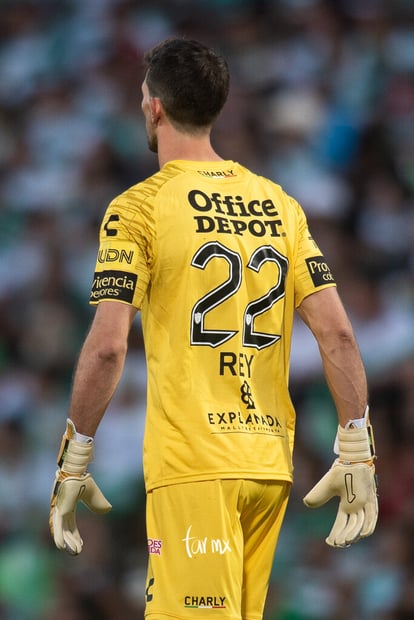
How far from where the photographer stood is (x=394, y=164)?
29.7ft

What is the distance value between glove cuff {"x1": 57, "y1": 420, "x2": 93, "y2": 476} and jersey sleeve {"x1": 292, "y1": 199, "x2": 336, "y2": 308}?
0.90 metres

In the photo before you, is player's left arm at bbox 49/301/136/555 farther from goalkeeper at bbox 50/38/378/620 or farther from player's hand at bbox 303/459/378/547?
player's hand at bbox 303/459/378/547

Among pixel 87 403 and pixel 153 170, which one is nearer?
pixel 87 403

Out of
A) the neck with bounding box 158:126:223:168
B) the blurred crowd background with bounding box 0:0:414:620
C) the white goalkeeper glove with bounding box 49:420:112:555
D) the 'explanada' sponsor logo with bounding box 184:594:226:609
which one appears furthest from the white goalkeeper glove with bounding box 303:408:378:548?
the blurred crowd background with bounding box 0:0:414:620

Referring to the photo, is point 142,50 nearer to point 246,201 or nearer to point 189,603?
point 246,201

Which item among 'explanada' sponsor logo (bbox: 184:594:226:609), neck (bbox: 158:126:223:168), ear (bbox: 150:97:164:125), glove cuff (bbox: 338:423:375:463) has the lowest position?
'explanada' sponsor logo (bbox: 184:594:226:609)

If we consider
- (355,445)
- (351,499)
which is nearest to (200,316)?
(355,445)

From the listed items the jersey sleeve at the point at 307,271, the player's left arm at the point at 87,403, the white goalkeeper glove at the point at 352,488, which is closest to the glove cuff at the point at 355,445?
the white goalkeeper glove at the point at 352,488

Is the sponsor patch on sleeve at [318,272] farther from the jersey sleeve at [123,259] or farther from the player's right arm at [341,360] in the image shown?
the jersey sleeve at [123,259]

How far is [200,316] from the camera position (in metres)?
3.88

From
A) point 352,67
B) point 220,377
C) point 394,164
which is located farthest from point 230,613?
point 352,67

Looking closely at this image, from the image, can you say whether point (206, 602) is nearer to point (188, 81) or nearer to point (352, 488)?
point (352, 488)

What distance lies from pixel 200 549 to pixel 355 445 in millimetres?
677

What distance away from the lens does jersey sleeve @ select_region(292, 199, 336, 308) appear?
4137 millimetres
